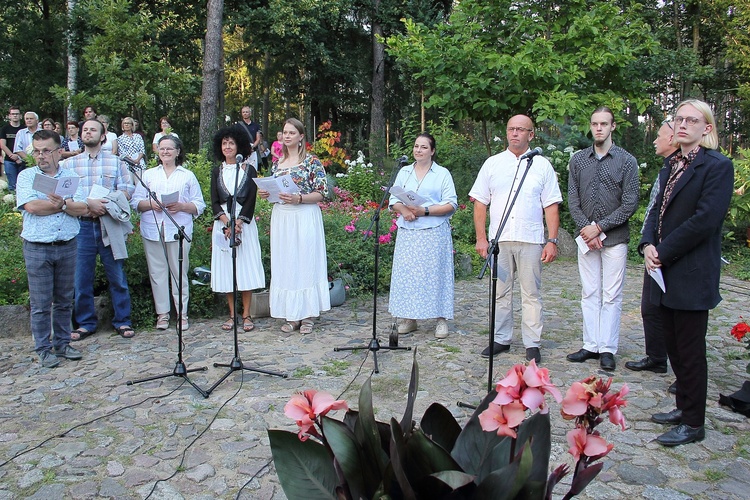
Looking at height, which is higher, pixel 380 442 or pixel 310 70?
pixel 310 70

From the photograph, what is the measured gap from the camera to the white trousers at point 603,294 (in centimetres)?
519

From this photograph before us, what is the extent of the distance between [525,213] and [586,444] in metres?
3.90

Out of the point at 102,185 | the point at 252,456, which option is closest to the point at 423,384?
the point at 252,456

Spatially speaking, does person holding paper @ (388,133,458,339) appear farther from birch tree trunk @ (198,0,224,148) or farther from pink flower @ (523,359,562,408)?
birch tree trunk @ (198,0,224,148)

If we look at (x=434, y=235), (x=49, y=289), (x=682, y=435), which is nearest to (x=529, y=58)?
(x=434, y=235)

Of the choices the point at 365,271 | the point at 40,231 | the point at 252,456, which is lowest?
the point at 252,456

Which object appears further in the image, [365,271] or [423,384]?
[365,271]

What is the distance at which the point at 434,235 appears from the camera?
6.07 metres

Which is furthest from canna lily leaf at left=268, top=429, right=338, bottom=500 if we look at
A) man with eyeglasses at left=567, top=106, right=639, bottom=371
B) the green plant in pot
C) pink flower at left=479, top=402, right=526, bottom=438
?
man with eyeglasses at left=567, top=106, right=639, bottom=371

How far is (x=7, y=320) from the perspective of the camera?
247 inches

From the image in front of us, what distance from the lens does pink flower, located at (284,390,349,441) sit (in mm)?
1638

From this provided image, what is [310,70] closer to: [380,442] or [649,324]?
[649,324]

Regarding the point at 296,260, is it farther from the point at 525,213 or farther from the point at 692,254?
the point at 692,254

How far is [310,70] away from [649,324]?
Result: 17.4 metres
